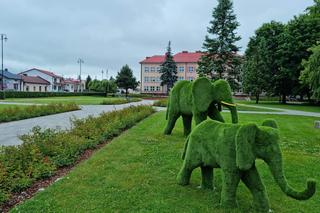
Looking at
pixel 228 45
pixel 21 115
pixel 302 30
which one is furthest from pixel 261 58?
pixel 21 115

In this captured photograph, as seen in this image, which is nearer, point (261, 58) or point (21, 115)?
point (21, 115)

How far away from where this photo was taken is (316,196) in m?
5.44

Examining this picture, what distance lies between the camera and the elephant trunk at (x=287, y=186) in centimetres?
390

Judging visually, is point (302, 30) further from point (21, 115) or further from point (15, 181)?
point (15, 181)

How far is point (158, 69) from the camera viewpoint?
8444 cm

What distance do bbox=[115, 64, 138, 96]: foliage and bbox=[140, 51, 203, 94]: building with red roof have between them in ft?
43.7

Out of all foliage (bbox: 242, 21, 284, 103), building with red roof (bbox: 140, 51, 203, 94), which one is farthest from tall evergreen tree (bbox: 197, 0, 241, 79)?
building with red roof (bbox: 140, 51, 203, 94)

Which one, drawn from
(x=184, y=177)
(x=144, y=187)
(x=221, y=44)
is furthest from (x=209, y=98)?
(x=221, y=44)

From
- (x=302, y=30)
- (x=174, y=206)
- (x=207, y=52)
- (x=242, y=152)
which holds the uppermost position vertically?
(x=302, y=30)

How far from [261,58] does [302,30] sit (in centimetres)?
655

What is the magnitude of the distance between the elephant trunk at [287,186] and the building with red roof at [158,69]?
257 feet

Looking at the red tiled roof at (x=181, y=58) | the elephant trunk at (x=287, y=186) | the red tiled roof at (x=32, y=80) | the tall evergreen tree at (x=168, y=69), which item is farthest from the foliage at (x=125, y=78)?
the elephant trunk at (x=287, y=186)

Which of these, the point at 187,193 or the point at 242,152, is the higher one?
the point at 242,152

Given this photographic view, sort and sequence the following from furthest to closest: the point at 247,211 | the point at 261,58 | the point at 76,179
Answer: the point at 261,58, the point at 76,179, the point at 247,211
